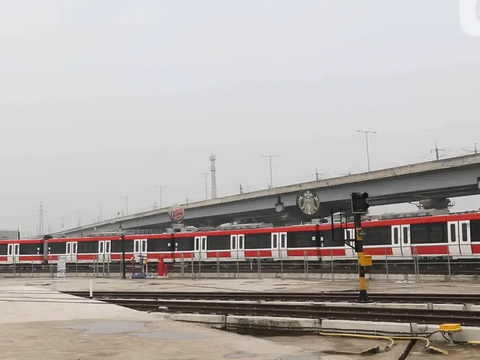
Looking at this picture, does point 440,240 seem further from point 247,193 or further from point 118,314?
point 247,193

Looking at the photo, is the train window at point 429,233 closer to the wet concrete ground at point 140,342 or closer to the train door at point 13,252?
the wet concrete ground at point 140,342

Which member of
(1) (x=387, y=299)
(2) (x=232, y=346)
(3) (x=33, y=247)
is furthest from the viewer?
(3) (x=33, y=247)

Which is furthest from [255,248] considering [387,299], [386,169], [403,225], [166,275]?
[387,299]

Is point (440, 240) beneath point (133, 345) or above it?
above

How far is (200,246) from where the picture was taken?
160 feet

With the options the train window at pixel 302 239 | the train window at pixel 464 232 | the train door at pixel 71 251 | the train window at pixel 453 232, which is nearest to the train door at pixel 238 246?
the train window at pixel 302 239

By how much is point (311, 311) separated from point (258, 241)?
1107 inches

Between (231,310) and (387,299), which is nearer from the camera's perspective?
(231,310)

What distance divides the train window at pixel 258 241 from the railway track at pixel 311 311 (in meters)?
22.5

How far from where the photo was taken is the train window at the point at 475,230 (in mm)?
31141

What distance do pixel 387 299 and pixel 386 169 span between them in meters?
35.7

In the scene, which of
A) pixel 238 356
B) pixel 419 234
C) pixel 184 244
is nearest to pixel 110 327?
pixel 238 356

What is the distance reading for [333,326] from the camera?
1404cm

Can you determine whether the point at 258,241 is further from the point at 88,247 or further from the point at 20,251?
the point at 20,251
